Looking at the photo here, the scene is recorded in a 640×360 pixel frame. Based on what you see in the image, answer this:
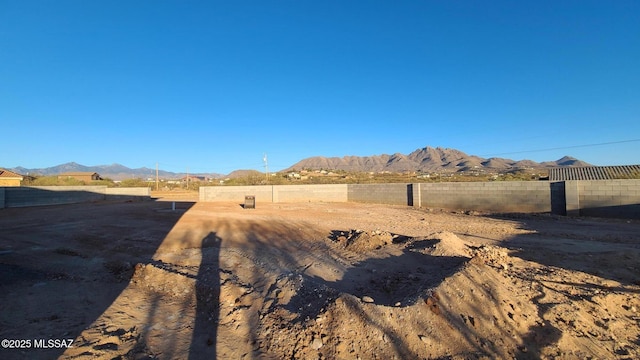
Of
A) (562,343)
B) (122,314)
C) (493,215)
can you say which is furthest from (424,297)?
(493,215)

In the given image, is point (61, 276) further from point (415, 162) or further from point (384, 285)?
Result: point (415, 162)

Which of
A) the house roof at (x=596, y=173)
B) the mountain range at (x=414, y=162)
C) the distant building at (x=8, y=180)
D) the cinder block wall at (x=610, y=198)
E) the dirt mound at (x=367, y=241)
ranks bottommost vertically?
the dirt mound at (x=367, y=241)

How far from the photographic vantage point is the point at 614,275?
6137 mm

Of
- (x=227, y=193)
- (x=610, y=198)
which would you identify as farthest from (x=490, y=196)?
(x=227, y=193)

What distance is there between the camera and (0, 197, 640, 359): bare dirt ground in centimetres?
374

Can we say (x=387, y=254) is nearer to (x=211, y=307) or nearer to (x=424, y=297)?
(x=424, y=297)

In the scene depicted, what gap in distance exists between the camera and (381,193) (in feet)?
75.6

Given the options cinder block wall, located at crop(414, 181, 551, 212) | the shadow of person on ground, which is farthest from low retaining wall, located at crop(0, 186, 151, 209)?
cinder block wall, located at crop(414, 181, 551, 212)

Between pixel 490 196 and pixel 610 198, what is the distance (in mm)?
4752

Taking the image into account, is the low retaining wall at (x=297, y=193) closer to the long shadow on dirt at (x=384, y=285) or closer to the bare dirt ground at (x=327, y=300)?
the bare dirt ground at (x=327, y=300)

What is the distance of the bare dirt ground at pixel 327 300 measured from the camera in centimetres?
374

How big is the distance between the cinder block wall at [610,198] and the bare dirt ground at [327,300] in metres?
5.02

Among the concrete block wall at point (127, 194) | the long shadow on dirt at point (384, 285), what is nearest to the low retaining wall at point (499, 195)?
the long shadow on dirt at point (384, 285)

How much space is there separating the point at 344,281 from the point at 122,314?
351cm
